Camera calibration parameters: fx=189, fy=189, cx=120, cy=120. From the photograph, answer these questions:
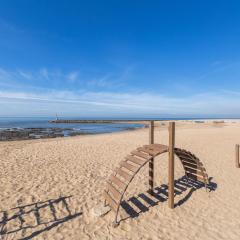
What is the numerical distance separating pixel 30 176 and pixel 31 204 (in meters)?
2.97

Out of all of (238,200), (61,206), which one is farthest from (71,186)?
(238,200)

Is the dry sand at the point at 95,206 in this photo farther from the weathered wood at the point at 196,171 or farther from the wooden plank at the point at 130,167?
the wooden plank at the point at 130,167

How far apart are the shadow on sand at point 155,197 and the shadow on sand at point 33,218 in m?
1.59

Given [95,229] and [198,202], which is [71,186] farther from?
[198,202]

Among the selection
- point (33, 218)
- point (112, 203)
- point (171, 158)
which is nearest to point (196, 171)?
point (171, 158)

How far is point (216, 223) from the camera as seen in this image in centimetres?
507

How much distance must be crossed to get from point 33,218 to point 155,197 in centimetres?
390

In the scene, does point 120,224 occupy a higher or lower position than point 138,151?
lower

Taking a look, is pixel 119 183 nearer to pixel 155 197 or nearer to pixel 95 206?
pixel 95 206

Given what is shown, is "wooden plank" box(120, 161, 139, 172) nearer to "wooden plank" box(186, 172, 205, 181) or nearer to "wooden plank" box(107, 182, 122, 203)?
"wooden plank" box(107, 182, 122, 203)

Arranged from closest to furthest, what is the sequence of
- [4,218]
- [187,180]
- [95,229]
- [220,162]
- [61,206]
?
1. [95,229]
2. [4,218]
3. [61,206]
4. [187,180]
5. [220,162]

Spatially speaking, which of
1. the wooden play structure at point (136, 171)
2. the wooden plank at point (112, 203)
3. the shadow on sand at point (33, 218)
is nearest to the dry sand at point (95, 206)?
the shadow on sand at point (33, 218)

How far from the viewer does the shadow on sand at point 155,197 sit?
5.82m

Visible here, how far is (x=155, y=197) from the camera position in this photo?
663 centimetres
